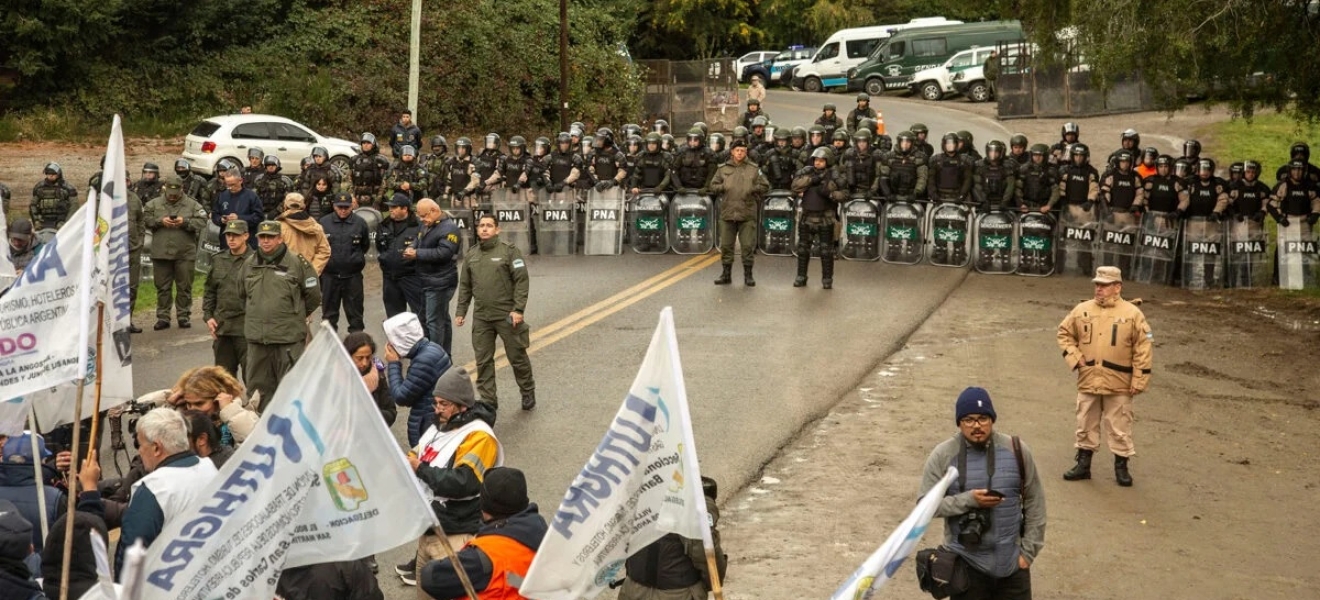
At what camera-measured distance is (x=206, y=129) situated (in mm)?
33375

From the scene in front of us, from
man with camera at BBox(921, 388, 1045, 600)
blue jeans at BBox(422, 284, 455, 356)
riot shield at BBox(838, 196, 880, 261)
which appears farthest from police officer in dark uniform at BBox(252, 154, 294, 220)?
man with camera at BBox(921, 388, 1045, 600)

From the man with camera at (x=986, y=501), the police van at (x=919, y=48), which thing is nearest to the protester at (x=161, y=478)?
the man with camera at (x=986, y=501)

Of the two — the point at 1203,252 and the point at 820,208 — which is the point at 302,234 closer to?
the point at 820,208

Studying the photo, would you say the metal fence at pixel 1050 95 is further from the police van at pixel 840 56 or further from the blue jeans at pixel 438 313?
the blue jeans at pixel 438 313

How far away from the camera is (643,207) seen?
930 inches

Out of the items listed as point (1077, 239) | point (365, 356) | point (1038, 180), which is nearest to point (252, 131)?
point (1038, 180)

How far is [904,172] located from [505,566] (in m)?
16.3

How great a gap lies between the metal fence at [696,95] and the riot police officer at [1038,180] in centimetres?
2120

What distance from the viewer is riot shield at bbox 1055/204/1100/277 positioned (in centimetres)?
2211

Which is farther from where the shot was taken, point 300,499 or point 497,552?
point 497,552

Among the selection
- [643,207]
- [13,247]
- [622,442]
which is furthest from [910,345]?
[622,442]

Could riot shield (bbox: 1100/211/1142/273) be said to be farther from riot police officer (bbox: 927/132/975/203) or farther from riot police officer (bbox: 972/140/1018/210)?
riot police officer (bbox: 927/132/975/203)

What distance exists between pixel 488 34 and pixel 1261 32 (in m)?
26.7

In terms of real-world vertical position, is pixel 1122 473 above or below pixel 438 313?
below
